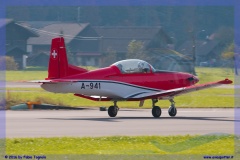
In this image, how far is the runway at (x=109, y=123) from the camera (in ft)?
60.9

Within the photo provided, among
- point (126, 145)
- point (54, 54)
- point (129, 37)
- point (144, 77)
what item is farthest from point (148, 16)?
point (126, 145)

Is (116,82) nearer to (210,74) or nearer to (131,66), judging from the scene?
(131,66)

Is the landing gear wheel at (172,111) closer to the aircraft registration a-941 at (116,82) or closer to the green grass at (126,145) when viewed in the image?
the aircraft registration a-941 at (116,82)

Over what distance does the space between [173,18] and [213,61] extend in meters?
2.70

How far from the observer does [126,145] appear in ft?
51.2

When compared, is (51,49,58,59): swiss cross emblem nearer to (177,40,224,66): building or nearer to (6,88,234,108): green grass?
(6,88,234,108): green grass

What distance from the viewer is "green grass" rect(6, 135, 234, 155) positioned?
14.6 metres

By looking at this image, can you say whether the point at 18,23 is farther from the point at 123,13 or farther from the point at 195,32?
the point at 195,32

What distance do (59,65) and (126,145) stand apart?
30.0ft

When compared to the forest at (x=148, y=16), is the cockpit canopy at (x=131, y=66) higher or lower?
lower

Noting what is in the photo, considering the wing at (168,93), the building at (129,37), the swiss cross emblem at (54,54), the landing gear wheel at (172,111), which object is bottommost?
the landing gear wheel at (172,111)

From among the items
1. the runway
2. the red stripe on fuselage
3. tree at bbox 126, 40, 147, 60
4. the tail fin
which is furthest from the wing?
tree at bbox 126, 40, 147, 60

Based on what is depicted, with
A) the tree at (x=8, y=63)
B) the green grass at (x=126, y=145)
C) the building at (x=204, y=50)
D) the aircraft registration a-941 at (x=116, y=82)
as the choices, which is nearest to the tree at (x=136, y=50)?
the building at (x=204, y=50)

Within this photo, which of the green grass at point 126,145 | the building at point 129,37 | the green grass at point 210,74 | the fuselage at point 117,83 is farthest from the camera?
the building at point 129,37
